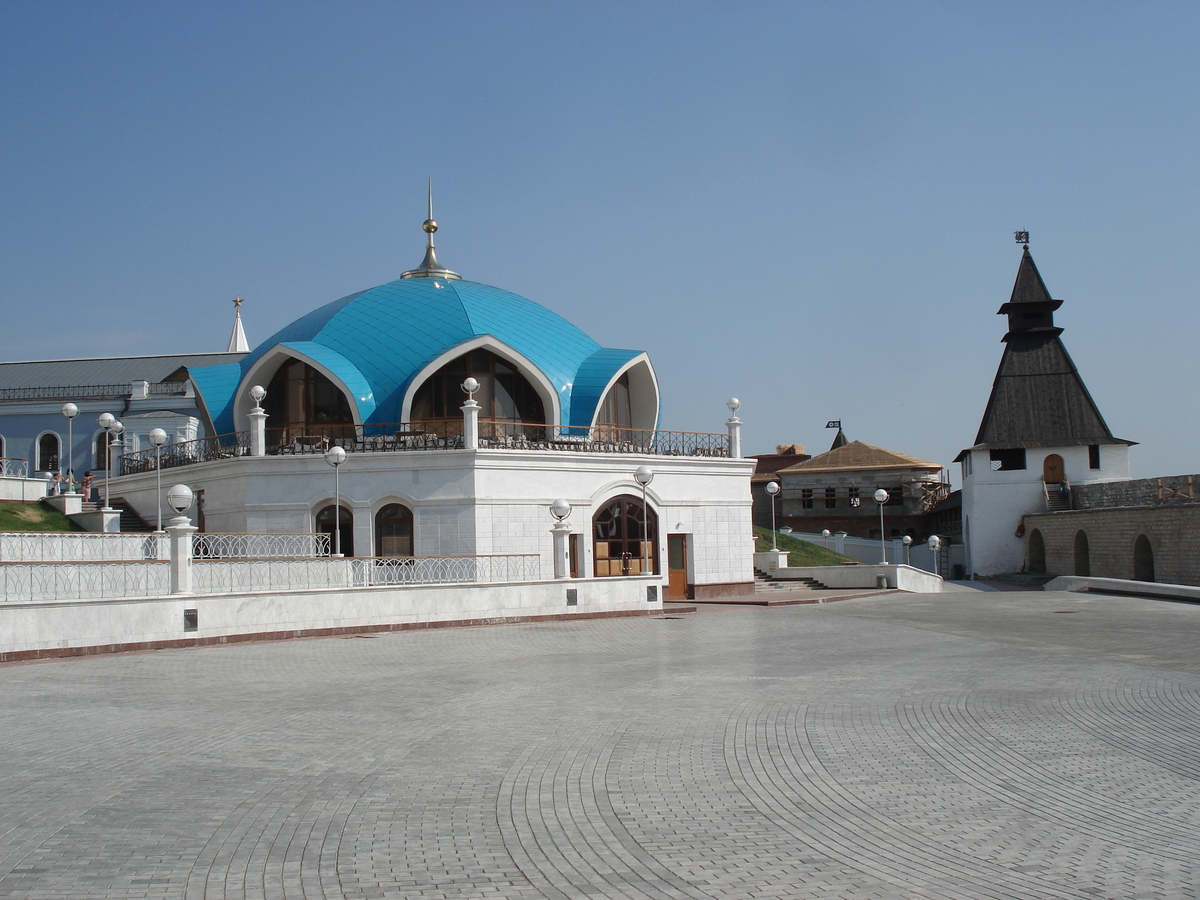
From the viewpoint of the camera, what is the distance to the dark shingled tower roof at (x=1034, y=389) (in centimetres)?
4819

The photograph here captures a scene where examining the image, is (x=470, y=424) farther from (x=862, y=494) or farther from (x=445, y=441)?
(x=862, y=494)

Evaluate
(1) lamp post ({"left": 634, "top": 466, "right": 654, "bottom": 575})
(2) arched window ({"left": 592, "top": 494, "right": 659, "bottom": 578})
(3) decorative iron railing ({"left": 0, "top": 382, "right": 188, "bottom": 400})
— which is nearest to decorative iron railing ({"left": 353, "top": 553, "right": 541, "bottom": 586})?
(1) lamp post ({"left": 634, "top": 466, "right": 654, "bottom": 575})

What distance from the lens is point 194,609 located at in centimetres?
1598

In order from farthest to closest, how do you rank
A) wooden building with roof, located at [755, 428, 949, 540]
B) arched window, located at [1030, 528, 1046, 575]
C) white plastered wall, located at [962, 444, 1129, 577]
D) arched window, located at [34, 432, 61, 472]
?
1. wooden building with roof, located at [755, 428, 949, 540]
2. arched window, located at [34, 432, 61, 472]
3. white plastered wall, located at [962, 444, 1129, 577]
4. arched window, located at [1030, 528, 1046, 575]

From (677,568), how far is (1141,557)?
20150 mm

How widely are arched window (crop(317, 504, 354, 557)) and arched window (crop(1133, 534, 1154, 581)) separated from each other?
27.7 m

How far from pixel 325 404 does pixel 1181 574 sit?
27.0 meters

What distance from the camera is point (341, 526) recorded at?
2458cm

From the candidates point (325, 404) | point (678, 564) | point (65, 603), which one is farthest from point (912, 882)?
point (325, 404)

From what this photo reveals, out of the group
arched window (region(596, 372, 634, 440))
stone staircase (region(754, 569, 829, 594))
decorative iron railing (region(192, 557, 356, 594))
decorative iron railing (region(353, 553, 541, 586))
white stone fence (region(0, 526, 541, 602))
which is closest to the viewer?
white stone fence (region(0, 526, 541, 602))

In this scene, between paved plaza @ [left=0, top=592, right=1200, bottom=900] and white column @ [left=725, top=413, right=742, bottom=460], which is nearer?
paved plaza @ [left=0, top=592, right=1200, bottom=900]

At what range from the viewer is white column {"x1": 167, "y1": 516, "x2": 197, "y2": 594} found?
16047mm

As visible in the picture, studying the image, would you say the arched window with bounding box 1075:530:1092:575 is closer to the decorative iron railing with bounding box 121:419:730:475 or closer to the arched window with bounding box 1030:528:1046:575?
the arched window with bounding box 1030:528:1046:575

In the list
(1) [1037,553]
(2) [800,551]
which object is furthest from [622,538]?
(1) [1037,553]
